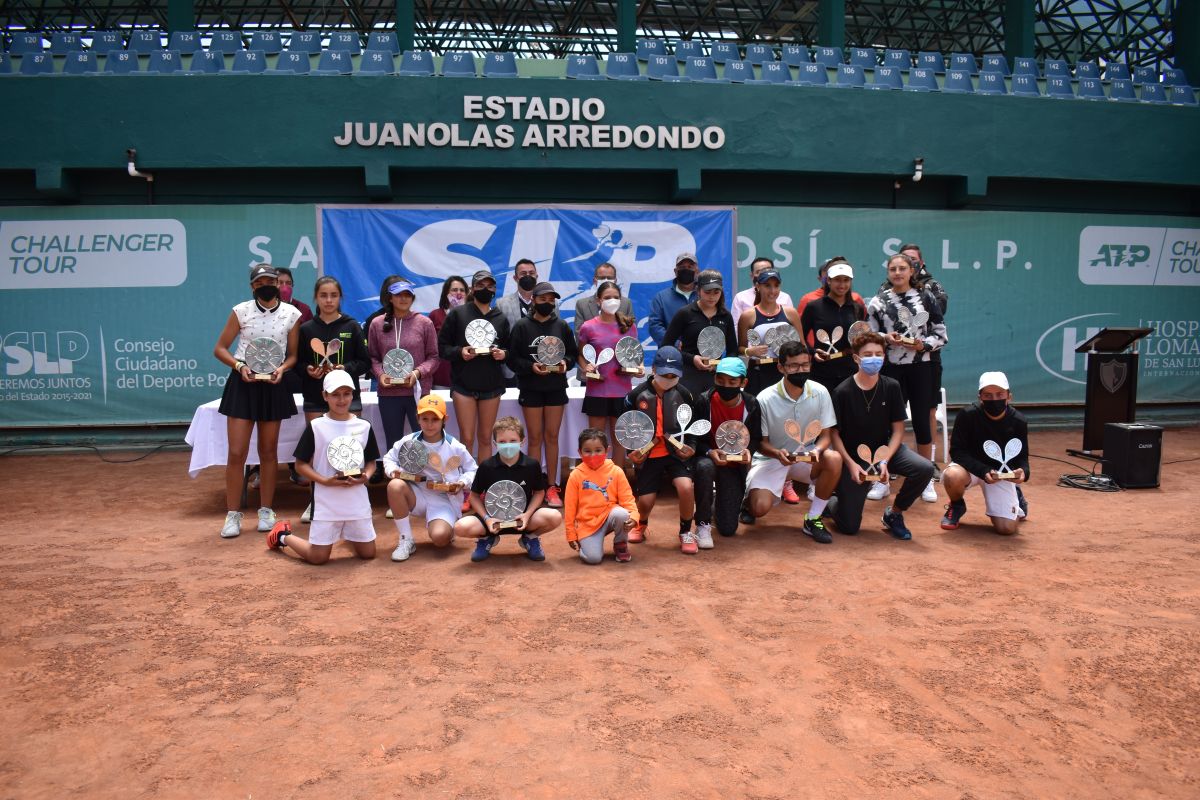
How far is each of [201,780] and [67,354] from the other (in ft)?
30.4

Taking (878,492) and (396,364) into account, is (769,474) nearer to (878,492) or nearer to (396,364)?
(878,492)

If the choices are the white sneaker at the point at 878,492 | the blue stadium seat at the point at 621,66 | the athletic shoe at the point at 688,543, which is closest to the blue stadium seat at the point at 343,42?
the blue stadium seat at the point at 621,66

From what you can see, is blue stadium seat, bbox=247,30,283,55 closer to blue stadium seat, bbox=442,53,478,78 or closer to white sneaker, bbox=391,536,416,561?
blue stadium seat, bbox=442,53,478,78

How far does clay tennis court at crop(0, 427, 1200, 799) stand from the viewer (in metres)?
3.03

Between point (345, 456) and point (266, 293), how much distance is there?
1615 millimetres

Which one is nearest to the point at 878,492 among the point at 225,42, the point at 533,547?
the point at 533,547

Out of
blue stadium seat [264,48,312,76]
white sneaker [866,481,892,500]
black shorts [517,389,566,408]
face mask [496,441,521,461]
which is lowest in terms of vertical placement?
white sneaker [866,481,892,500]

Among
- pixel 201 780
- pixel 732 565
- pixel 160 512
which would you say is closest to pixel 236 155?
pixel 160 512

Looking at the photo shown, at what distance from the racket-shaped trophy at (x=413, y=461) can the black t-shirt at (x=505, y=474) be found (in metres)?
0.37

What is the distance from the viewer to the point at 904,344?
23.9ft

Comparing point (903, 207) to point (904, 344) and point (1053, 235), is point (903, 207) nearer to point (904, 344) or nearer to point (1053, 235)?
point (1053, 235)

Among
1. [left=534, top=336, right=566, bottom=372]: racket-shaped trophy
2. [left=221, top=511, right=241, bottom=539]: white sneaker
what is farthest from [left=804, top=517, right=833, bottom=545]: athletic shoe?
[left=221, top=511, right=241, bottom=539]: white sneaker

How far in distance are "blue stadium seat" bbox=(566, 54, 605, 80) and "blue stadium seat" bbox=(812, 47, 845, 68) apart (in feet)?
11.3

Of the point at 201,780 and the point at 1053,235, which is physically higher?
the point at 1053,235
